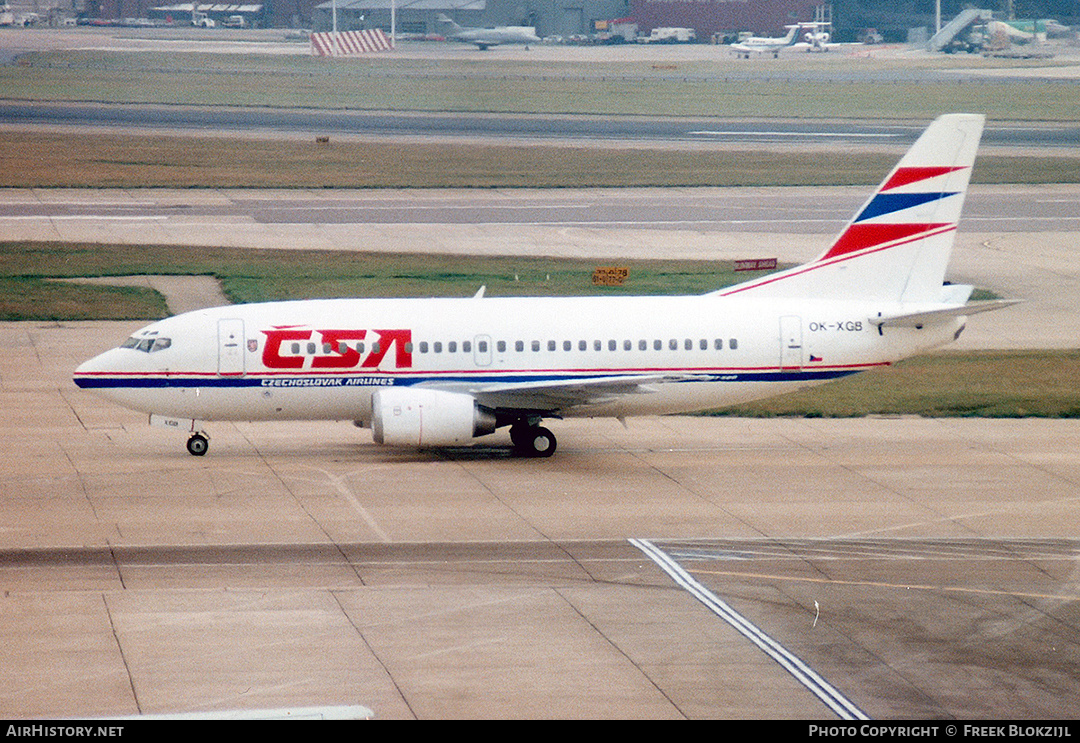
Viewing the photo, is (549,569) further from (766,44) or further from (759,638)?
(766,44)

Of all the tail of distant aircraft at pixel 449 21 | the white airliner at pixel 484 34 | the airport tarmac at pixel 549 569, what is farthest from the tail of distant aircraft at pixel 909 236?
the tail of distant aircraft at pixel 449 21

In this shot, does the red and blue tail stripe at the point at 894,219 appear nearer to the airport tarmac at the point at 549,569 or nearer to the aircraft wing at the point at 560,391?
the airport tarmac at the point at 549,569

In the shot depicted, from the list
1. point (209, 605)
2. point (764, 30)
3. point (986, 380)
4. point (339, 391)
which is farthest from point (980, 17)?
point (209, 605)

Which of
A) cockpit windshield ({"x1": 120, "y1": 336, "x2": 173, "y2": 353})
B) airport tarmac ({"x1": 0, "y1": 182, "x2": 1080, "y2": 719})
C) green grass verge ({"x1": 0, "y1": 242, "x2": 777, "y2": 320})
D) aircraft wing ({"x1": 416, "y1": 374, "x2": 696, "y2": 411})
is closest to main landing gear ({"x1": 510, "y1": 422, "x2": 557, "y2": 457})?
aircraft wing ({"x1": 416, "y1": 374, "x2": 696, "y2": 411})

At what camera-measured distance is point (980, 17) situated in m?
154

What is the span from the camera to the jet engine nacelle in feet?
106

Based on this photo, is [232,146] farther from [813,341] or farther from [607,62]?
[813,341]

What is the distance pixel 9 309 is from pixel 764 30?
138036mm

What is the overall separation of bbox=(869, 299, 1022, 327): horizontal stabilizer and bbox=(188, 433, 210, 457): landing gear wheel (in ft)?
51.8

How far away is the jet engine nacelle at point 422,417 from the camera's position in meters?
32.4

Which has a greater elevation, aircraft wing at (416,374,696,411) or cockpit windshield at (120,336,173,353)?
cockpit windshield at (120,336,173,353)

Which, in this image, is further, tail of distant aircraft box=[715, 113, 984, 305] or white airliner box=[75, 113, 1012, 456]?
tail of distant aircraft box=[715, 113, 984, 305]

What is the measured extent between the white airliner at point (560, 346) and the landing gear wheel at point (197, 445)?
2.0 inches

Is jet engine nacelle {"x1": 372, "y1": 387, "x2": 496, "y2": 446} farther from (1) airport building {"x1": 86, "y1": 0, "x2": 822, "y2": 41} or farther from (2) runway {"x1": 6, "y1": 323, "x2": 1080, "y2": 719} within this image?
(1) airport building {"x1": 86, "y1": 0, "x2": 822, "y2": 41}
